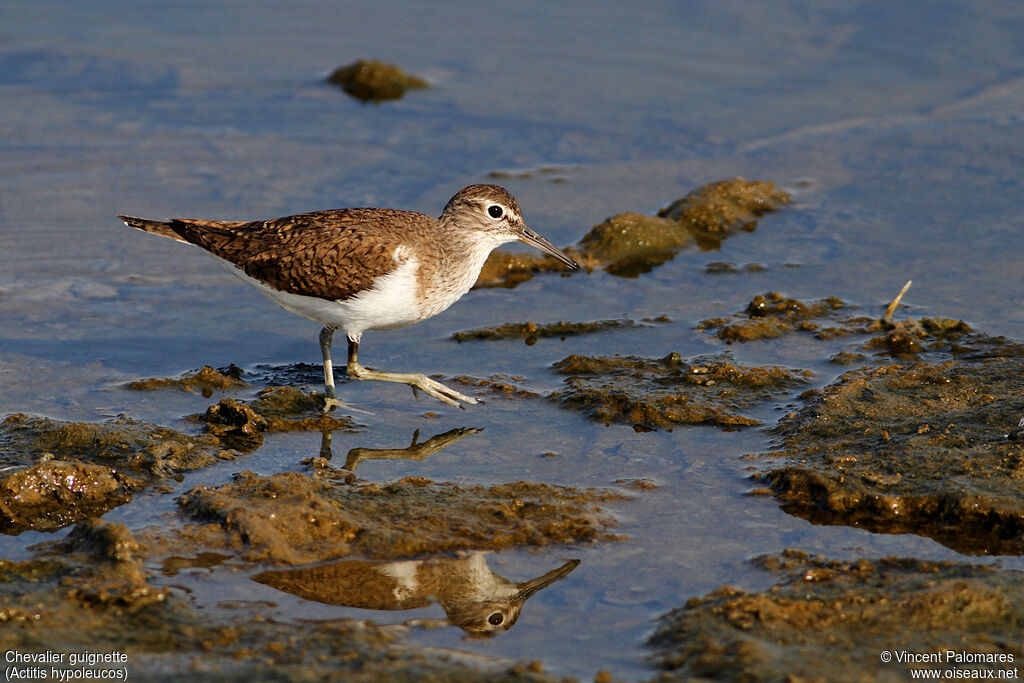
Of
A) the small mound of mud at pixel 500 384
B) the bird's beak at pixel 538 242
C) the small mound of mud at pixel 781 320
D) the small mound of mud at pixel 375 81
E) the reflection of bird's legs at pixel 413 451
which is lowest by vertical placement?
the reflection of bird's legs at pixel 413 451

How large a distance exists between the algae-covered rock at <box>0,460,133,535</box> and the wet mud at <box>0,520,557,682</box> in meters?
0.57

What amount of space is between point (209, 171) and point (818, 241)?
19.0ft

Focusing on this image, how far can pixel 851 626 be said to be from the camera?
4.53 metres

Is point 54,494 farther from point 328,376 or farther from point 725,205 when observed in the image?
A: point 725,205

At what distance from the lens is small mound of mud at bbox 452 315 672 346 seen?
8289mm

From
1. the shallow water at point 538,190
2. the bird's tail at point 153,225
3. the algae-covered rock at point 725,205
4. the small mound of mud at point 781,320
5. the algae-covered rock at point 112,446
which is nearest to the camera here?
the shallow water at point 538,190

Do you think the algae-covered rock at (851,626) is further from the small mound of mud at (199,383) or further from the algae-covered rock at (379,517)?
the small mound of mud at (199,383)

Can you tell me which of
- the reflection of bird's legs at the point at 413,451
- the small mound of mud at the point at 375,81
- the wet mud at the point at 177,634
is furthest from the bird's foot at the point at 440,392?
the small mound of mud at the point at 375,81

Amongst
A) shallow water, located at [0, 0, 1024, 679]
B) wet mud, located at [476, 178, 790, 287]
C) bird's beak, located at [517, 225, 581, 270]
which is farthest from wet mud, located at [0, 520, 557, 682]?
wet mud, located at [476, 178, 790, 287]

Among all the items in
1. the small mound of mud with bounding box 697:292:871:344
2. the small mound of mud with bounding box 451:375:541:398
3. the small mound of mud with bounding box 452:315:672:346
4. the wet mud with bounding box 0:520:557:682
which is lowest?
the wet mud with bounding box 0:520:557:682

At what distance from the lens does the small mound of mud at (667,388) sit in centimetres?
688

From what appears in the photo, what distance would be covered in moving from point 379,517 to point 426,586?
611mm

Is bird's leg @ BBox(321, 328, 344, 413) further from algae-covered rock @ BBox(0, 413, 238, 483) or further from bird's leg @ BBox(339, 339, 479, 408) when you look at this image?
algae-covered rock @ BBox(0, 413, 238, 483)

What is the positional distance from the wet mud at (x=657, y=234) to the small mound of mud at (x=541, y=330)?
1.00 meters
